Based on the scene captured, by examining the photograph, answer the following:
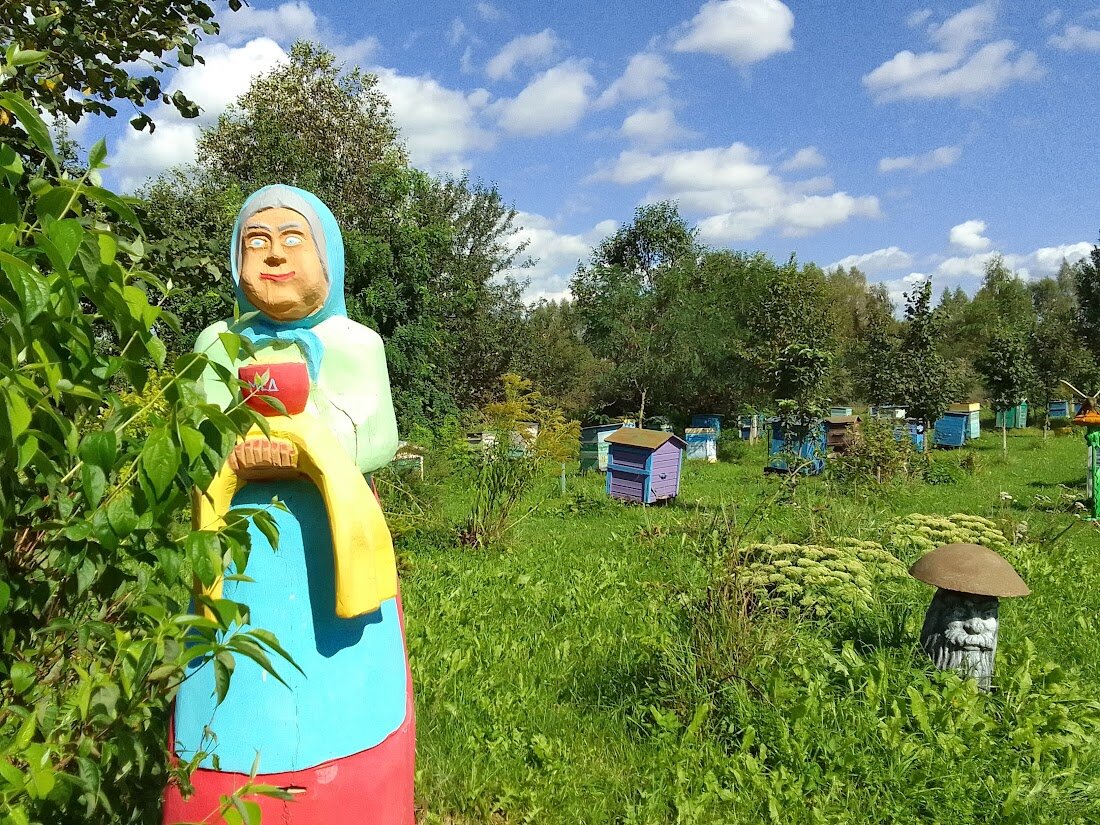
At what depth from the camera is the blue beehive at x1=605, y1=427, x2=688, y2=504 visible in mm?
11102

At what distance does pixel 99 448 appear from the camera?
907 mm

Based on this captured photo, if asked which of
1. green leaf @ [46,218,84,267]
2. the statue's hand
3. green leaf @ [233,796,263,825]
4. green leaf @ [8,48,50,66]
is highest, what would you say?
green leaf @ [8,48,50,66]

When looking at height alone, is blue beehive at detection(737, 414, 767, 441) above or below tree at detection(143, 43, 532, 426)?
below

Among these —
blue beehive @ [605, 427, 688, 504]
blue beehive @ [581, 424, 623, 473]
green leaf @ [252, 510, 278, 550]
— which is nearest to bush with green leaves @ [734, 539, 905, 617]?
green leaf @ [252, 510, 278, 550]

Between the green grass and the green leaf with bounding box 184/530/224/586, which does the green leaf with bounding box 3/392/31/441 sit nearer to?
the green leaf with bounding box 184/530/224/586

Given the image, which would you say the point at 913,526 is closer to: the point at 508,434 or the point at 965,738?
the point at 965,738

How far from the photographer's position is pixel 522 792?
322 centimetres

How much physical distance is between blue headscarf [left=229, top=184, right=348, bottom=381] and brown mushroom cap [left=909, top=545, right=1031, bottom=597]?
133 inches

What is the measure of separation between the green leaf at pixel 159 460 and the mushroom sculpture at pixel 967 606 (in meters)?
3.95

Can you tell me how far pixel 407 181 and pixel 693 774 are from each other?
12.2 meters

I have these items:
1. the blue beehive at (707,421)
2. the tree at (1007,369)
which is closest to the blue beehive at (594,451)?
the blue beehive at (707,421)

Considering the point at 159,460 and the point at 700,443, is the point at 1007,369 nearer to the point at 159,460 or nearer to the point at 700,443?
the point at 700,443

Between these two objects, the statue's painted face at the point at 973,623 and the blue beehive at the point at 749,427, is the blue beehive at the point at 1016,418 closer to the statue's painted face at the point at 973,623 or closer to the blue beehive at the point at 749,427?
the blue beehive at the point at 749,427

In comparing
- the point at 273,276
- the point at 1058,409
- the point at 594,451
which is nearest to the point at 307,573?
the point at 273,276
